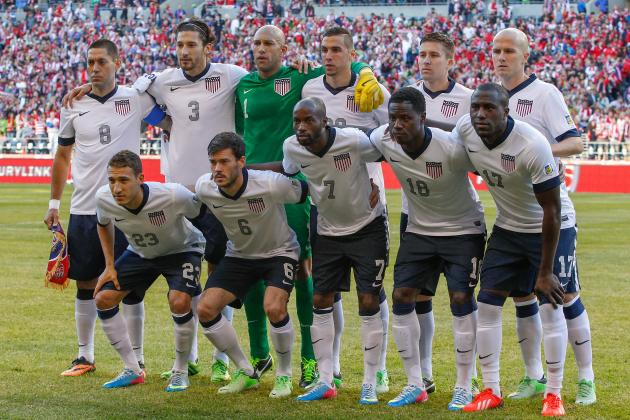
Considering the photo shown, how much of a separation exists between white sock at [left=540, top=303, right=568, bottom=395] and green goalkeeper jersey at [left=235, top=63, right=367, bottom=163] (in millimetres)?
2357

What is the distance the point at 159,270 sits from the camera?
26.1ft

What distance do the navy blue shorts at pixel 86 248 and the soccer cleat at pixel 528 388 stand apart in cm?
323

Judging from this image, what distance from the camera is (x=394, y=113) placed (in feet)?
22.6

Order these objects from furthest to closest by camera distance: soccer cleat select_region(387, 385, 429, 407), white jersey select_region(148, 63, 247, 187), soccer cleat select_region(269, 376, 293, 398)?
white jersey select_region(148, 63, 247, 187) → soccer cleat select_region(269, 376, 293, 398) → soccer cleat select_region(387, 385, 429, 407)

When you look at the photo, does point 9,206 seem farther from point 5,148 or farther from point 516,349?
point 516,349

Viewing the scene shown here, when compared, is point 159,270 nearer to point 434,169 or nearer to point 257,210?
point 257,210

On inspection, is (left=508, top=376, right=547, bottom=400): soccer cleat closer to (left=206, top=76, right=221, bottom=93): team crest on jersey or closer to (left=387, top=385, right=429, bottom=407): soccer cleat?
(left=387, top=385, right=429, bottom=407): soccer cleat

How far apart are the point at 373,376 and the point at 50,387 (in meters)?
2.35

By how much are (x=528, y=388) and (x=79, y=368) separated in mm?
3426

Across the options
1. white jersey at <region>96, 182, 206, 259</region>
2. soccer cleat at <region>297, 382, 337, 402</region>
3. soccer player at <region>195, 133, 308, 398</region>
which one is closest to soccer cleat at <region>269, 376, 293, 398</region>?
soccer player at <region>195, 133, 308, 398</region>

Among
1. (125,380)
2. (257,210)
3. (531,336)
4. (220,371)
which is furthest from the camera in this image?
(220,371)

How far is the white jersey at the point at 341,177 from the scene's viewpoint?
7.31 m

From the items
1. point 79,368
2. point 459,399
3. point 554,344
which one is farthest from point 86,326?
point 554,344

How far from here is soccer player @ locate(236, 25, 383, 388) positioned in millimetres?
8023
